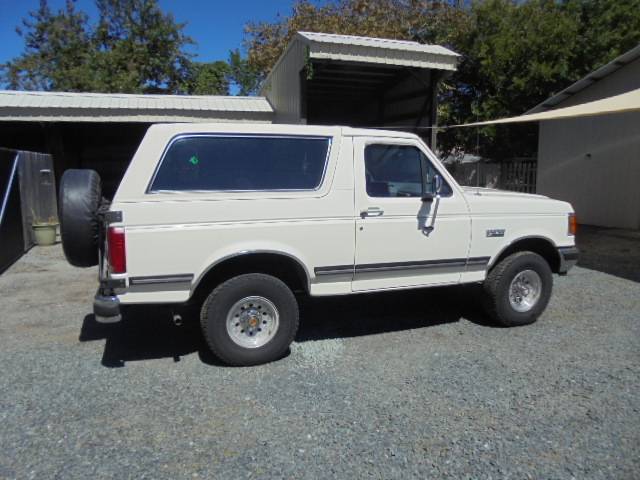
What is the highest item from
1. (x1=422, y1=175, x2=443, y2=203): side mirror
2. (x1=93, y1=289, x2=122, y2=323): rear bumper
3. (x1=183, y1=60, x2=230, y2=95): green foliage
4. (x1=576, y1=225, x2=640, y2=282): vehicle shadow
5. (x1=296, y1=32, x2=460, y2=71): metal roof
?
(x1=183, y1=60, x2=230, y2=95): green foliage

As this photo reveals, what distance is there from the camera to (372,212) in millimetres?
4469

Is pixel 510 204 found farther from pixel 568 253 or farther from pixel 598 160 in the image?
pixel 598 160

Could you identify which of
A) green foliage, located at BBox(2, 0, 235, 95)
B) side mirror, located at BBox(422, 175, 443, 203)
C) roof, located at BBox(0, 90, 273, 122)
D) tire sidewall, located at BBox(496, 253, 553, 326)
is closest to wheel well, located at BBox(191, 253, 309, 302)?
side mirror, located at BBox(422, 175, 443, 203)

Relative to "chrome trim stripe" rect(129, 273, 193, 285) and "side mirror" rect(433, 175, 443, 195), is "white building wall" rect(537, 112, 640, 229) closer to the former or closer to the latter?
"side mirror" rect(433, 175, 443, 195)

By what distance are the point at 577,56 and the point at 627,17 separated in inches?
93.7

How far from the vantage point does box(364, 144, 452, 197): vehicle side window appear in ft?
15.2

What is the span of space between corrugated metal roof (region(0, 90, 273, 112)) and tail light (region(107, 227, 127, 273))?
9.33 metres

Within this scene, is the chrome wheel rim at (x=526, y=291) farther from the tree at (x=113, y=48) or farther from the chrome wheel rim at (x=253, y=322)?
the tree at (x=113, y=48)

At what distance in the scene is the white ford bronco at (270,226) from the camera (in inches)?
153

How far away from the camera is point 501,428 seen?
3291 millimetres

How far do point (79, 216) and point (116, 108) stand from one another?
29.9 feet

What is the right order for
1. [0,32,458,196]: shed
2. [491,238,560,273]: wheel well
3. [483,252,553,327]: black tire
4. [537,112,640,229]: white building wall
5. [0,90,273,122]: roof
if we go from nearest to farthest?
[483,252,553,327]: black tire < [491,238,560,273]: wheel well < [0,32,458,196]: shed < [0,90,273,122]: roof < [537,112,640,229]: white building wall

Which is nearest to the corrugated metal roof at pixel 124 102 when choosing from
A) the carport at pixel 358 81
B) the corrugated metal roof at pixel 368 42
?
the carport at pixel 358 81

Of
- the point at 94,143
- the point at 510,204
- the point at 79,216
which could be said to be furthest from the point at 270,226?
the point at 94,143
